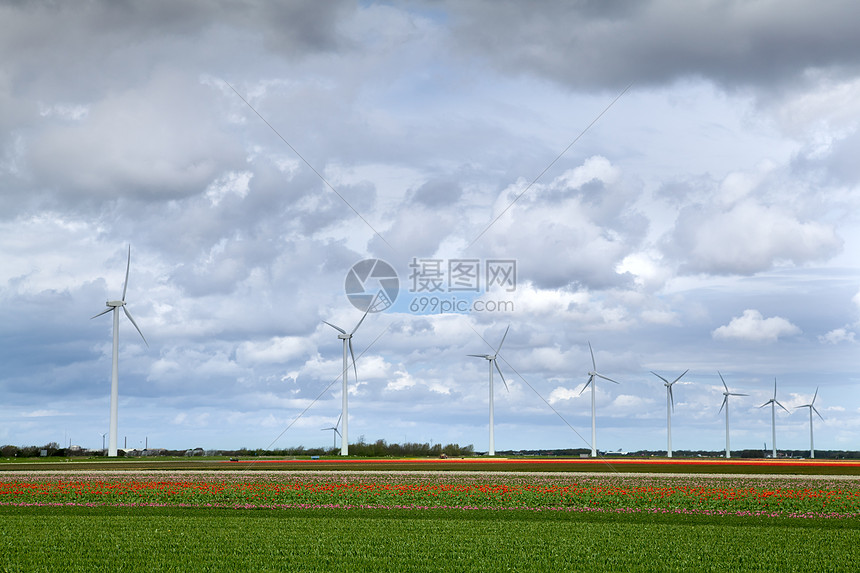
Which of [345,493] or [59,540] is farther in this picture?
[345,493]

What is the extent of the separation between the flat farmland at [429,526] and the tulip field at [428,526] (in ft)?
0.25

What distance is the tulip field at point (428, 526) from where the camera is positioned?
2483 centimetres

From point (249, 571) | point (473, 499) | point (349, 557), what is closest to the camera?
point (249, 571)

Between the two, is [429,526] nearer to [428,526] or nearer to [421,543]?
[428,526]

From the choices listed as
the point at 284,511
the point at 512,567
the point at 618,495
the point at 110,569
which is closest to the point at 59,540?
the point at 110,569

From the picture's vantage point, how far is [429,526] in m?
31.7

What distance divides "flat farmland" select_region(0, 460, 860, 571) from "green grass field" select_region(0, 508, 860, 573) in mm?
65

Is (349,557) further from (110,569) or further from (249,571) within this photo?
(110,569)

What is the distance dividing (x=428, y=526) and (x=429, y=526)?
0.04m

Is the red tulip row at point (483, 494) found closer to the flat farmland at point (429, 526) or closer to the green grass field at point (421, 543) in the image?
the flat farmland at point (429, 526)

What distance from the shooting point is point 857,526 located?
109 feet

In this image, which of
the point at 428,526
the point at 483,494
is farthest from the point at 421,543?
the point at 483,494

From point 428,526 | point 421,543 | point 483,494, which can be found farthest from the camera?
point 483,494

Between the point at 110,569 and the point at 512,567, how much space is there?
36.7 ft
